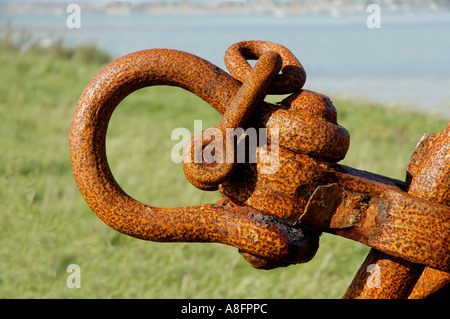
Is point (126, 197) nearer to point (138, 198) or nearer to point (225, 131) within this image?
point (225, 131)

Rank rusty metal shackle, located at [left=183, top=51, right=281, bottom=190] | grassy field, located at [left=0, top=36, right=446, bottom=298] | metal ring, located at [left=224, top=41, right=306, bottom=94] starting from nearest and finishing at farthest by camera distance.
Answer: rusty metal shackle, located at [left=183, top=51, right=281, bottom=190], metal ring, located at [left=224, top=41, right=306, bottom=94], grassy field, located at [left=0, top=36, right=446, bottom=298]

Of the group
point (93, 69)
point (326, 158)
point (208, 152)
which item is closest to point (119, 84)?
point (208, 152)

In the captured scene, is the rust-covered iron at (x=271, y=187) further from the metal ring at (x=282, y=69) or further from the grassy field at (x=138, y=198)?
the grassy field at (x=138, y=198)

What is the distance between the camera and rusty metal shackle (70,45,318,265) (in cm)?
126

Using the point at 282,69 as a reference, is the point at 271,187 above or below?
below

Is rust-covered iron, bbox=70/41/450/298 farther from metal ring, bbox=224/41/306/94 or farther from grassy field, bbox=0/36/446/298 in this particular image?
grassy field, bbox=0/36/446/298

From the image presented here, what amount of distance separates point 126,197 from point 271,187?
1.14 feet

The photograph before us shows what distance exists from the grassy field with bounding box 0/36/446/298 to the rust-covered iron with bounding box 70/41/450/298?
6.22ft

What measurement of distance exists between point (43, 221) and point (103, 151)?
9.60 feet

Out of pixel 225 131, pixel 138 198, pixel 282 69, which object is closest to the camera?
pixel 225 131

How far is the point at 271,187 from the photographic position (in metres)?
1.24

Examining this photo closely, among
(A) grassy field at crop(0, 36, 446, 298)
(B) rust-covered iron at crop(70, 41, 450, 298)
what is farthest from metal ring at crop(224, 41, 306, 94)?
(A) grassy field at crop(0, 36, 446, 298)

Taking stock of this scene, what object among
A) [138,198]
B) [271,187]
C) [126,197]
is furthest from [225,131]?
[138,198]

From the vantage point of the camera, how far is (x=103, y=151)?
1286 mm
